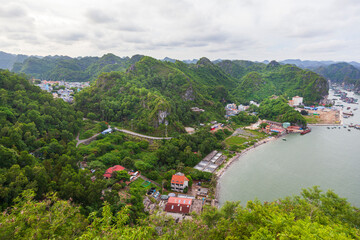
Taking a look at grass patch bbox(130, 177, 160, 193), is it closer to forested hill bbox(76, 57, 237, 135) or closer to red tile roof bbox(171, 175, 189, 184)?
red tile roof bbox(171, 175, 189, 184)

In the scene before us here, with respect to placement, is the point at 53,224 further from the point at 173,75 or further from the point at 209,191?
the point at 173,75

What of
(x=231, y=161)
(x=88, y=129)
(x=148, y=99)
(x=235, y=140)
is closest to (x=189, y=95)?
(x=148, y=99)

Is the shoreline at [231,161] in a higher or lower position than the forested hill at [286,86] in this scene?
lower

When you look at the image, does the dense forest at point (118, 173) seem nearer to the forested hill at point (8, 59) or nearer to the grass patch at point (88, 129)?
the grass patch at point (88, 129)

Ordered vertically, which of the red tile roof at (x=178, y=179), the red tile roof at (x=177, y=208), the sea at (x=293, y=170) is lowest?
the sea at (x=293, y=170)

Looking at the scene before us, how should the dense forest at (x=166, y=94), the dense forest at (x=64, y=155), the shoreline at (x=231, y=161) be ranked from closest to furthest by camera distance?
the dense forest at (x=64, y=155), the shoreline at (x=231, y=161), the dense forest at (x=166, y=94)

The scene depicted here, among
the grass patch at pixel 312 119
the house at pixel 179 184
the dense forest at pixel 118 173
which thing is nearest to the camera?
the dense forest at pixel 118 173

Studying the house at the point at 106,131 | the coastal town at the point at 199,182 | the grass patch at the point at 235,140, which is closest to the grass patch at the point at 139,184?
the coastal town at the point at 199,182

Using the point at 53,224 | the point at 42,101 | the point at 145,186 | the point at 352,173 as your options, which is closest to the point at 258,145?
the point at 352,173
